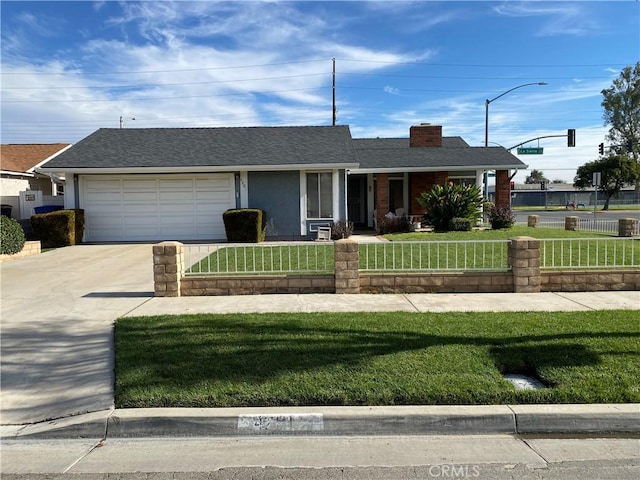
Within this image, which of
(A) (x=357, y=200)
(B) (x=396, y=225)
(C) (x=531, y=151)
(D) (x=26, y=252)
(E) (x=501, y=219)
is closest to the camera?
(D) (x=26, y=252)

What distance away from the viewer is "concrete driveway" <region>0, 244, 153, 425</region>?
15.7ft

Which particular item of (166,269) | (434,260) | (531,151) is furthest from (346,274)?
(531,151)

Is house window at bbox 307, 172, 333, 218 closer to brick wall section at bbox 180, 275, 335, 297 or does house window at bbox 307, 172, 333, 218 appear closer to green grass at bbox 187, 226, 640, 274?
green grass at bbox 187, 226, 640, 274

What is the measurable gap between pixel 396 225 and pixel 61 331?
47.6 ft

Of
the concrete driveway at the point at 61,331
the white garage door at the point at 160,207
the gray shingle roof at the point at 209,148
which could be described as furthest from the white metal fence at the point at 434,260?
the white garage door at the point at 160,207

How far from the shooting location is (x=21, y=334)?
6.62 m

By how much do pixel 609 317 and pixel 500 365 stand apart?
2495 millimetres

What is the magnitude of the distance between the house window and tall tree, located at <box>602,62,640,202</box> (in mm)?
49070

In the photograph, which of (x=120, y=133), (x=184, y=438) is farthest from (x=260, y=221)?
(x=184, y=438)

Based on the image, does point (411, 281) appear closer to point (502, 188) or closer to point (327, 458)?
point (327, 458)

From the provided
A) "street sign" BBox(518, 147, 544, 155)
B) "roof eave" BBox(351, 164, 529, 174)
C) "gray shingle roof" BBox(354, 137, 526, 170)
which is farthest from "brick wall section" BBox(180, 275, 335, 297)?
"street sign" BBox(518, 147, 544, 155)

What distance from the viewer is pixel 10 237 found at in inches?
524

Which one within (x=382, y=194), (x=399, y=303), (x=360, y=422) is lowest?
(x=360, y=422)

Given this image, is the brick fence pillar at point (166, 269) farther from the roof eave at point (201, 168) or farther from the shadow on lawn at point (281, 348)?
the roof eave at point (201, 168)
